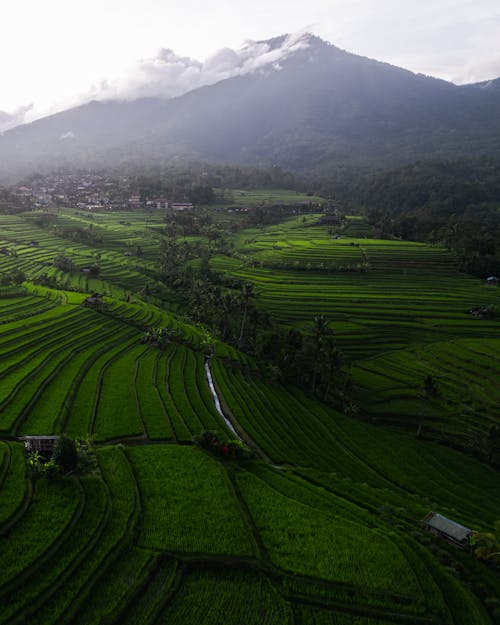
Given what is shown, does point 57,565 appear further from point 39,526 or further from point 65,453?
point 65,453

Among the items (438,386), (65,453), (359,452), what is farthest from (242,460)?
(438,386)

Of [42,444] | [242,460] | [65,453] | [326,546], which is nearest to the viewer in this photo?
[326,546]

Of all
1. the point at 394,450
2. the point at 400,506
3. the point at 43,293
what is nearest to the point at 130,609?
the point at 400,506

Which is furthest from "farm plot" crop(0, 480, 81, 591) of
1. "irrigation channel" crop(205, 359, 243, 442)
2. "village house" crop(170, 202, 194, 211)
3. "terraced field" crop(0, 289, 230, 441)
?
"village house" crop(170, 202, 194, 211)

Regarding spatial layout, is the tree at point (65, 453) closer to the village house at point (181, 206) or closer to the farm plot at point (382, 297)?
the farm plot at point (382, 297)

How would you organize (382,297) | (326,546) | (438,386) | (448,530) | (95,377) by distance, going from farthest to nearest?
(382,297), (438,386), (95,377), (448,530), (326,546)

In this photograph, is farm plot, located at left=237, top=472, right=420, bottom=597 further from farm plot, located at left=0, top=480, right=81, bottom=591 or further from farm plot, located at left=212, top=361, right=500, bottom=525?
farm plot, located at left=0, top=480, right=81, bottom=591

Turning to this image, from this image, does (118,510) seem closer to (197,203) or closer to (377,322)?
(377,322)
